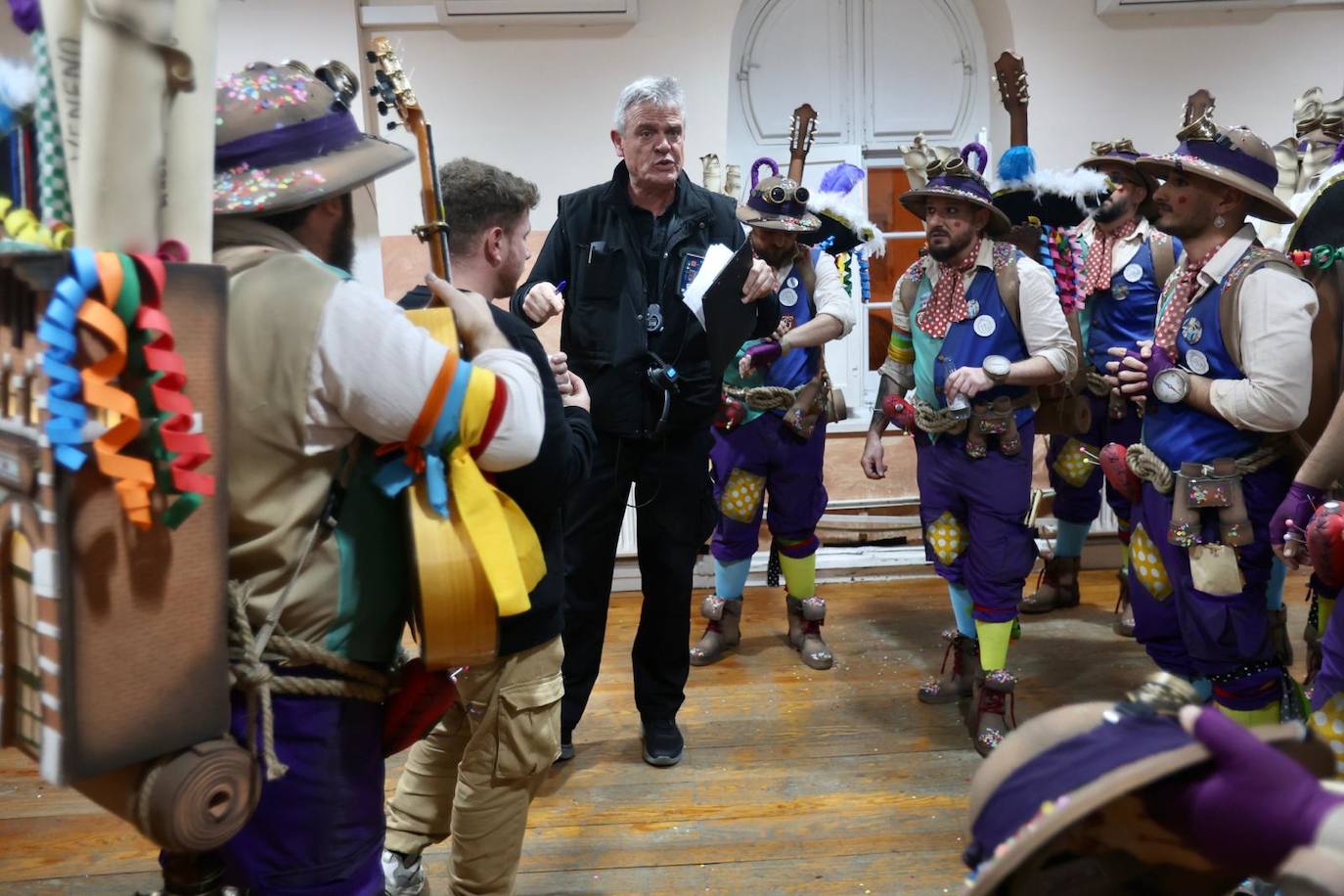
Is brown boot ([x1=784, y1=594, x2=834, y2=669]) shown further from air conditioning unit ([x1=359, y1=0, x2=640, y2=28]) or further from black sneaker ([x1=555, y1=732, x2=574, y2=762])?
air conditioning unit ([x1=359, y1=0, x2=640, y2=28])

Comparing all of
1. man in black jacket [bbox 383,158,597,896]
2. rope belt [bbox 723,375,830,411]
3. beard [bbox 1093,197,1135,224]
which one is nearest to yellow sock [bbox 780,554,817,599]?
rope belt [bbox 723,375,830,411]

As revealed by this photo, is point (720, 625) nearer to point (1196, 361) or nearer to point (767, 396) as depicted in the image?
point (767, 396)

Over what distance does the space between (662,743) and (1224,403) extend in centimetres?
177

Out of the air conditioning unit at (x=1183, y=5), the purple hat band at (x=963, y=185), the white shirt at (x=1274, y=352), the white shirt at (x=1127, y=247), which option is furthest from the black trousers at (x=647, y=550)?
the air conditioning unit at (x=1183, y=5)

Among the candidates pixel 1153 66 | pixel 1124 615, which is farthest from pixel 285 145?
pixel 1153 66

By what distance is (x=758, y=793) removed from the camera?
280cm

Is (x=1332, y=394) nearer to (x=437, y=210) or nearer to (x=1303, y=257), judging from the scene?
(x=1303, y=257)

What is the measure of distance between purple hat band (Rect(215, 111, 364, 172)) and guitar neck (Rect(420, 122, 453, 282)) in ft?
0.85

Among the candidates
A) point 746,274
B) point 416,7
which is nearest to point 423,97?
point 416,7

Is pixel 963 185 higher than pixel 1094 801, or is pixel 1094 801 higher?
pixel 963 185

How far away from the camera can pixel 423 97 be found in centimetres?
498

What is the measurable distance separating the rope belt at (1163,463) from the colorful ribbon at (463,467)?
184 cm

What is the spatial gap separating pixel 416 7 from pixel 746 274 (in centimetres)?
303

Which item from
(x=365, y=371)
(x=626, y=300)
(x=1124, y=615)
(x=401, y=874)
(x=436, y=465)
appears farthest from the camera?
(x=1124, y=615)
